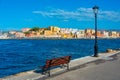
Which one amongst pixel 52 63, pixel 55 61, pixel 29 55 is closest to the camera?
pixel 52 63

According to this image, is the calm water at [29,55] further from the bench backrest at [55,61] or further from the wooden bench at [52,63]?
the bench backrest at [55,61]

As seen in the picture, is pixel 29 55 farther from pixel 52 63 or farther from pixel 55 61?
pixel 52 63

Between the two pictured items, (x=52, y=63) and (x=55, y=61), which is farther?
(x=55, y=61)

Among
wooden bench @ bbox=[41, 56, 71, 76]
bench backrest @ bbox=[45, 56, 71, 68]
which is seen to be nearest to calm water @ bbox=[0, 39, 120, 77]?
wooden bench @ bbox=[41, 56, 71, 76]

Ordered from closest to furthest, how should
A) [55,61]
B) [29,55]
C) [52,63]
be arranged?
[52,63]
[55,61]
[29,55]

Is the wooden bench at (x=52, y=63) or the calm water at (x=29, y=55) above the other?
the wooden bench at (x=52, y=63)

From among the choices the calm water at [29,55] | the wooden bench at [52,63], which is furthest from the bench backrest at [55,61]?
the calm water at [29,55]

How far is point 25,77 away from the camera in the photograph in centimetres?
1399

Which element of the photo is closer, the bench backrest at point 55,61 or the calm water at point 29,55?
the bench backrest at point 55,61

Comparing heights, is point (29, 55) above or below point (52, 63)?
below

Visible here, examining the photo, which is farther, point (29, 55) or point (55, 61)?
Answer: point (29, 55)

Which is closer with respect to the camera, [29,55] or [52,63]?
[52,63]

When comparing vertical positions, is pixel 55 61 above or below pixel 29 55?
above

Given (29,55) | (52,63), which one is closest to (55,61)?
(52,63)
